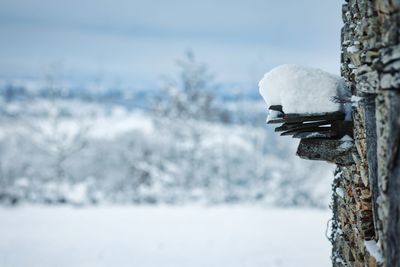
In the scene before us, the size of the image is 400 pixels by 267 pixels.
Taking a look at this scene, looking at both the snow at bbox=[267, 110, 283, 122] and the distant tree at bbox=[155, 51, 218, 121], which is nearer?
the snow at bbox=[267, 110, 283, 122]

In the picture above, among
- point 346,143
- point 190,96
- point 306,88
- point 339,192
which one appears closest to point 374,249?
point 346,143

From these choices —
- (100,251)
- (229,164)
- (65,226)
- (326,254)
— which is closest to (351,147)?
(326,254)

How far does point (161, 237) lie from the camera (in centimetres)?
1238

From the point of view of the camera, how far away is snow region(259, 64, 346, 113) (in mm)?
3621

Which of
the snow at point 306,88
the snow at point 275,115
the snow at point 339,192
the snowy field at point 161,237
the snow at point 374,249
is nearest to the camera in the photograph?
the snow at point 374,249

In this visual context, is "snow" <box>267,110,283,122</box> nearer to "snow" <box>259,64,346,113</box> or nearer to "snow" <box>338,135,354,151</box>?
"snow" <box>259,64,346,113</box>

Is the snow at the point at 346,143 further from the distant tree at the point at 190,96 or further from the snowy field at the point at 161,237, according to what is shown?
the distant tree at the point at 190,96

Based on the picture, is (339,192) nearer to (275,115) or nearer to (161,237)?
(275,115)

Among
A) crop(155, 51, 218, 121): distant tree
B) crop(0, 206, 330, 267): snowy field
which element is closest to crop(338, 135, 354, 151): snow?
crop(0, 206, 330, 267): snowy field

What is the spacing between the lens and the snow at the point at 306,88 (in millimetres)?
3621

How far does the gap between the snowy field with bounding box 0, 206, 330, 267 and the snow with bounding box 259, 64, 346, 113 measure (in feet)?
21.2

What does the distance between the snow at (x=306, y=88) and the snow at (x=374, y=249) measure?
3.60ft

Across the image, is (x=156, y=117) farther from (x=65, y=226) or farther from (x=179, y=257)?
(x=179, y=257)

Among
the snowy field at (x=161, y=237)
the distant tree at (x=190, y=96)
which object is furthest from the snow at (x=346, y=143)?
the distant tree at (x=190, y=96)
